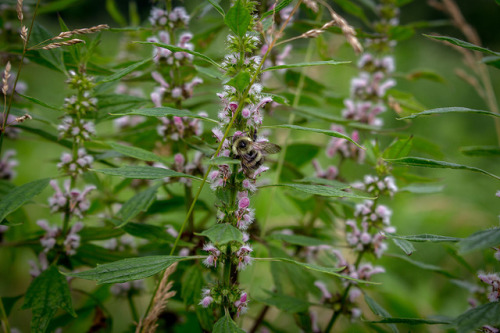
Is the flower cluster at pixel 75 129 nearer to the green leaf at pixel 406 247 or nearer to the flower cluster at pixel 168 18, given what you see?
the flower cluster at pixel 168 18

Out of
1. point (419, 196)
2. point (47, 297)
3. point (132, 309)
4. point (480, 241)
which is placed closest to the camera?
point (480, 241)

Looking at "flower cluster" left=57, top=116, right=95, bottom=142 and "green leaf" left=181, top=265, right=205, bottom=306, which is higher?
"flower cluster" left=57, top=116, right=95, bottom=142

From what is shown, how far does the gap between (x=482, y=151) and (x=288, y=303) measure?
917mm

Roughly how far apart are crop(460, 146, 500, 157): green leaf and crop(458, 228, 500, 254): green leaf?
415 millimetres

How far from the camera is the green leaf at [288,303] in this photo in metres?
1.51

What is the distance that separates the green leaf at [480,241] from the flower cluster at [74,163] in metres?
1.35

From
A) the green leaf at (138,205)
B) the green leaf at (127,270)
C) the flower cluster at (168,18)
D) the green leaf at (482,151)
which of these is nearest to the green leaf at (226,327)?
the green leaf at (127,270)

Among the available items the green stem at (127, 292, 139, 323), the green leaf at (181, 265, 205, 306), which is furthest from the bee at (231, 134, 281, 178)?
the green stem at (127, 292, 139, 323)

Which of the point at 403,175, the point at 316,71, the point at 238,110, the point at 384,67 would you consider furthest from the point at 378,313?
the point at 316,71

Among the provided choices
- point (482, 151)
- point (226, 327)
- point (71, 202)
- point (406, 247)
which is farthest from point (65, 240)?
point (482, 151)

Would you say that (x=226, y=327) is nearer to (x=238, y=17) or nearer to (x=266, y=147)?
(x=266, y=147)

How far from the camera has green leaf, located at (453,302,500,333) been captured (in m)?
1.01

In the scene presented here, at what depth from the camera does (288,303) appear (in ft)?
5.08

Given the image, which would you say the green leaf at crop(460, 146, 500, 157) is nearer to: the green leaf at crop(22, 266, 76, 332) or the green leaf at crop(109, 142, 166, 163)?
the green leaf at crop(109, 142, 166, 163)
